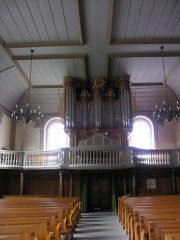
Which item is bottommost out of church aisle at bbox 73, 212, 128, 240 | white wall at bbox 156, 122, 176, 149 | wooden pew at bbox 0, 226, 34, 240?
church aisle at bbox 73, 212, 128, 240

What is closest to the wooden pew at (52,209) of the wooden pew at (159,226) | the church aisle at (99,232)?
the church aisle at (99,232)

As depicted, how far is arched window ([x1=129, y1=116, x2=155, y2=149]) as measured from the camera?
56.4ft

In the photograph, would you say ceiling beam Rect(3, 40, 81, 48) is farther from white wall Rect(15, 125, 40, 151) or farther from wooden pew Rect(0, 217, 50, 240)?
wooden pew Rect(0, 217, 50, 240)

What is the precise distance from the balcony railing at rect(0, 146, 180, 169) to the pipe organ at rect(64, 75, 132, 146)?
179cm

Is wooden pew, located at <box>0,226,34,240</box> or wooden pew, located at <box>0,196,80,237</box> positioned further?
wooden pew, located at <box>0,196,80,237</box>

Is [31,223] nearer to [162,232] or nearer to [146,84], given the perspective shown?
[162,232]

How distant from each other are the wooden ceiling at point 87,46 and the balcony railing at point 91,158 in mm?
3779

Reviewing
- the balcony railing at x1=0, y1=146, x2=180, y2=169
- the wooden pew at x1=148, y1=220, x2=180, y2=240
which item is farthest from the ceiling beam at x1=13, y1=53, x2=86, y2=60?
the wooden pew at x1=148, y1=220, x2=180, y2=240

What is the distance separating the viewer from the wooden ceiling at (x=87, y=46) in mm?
9469

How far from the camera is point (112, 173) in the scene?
45.9 feet

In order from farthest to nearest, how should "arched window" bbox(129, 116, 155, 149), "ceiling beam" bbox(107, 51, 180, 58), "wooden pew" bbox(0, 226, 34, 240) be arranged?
1. "arched window" bbox(129, 116, 155, 149)
2. "ceiling beam" bbox(107, 51, 180, 58)
3. "wooden pew" bbox(0, 226, 34, 240)

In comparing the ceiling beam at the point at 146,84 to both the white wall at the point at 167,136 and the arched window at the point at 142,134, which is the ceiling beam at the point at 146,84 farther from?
the white wall at the point at 167,136

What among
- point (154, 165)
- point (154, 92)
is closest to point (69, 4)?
point (154, 165)

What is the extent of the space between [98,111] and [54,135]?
435 cm
